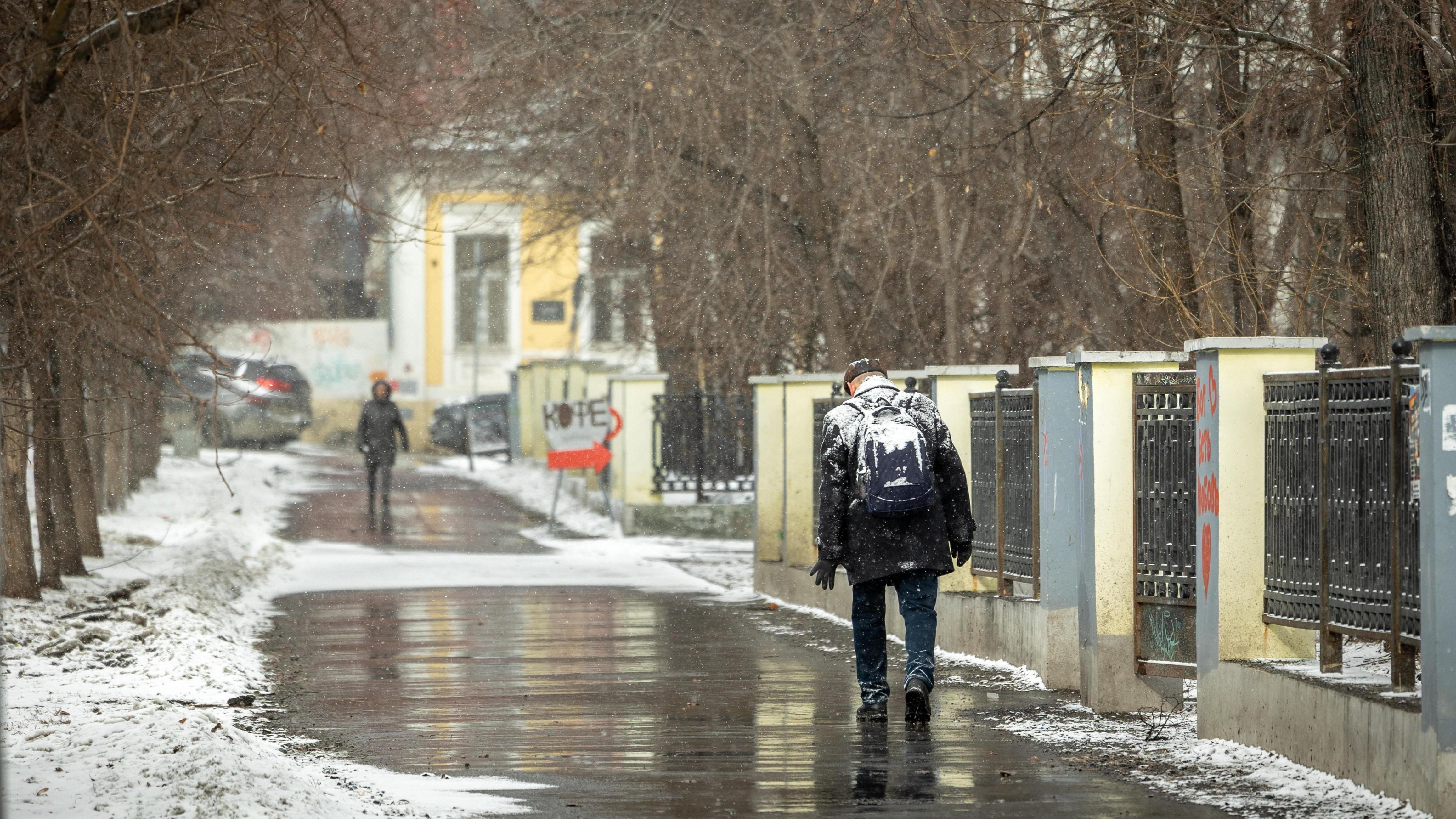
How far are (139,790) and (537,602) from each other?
8.34 metres

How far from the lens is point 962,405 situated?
12.0m

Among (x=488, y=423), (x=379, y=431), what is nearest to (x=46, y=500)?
(x=379, y=431)

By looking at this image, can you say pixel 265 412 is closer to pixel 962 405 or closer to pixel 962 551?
pixel 962 405

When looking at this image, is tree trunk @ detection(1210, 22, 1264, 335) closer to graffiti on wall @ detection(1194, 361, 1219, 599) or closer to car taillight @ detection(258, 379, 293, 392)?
graffiti on wall @ detection(1194, 361, 1219, 599)

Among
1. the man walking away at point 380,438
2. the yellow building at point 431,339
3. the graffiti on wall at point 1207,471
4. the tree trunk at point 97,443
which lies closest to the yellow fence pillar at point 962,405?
the graffiti on wall at point 1207,471

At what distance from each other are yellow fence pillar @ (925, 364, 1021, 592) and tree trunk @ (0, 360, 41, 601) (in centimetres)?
560

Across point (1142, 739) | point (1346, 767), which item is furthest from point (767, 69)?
point (1346, 767)

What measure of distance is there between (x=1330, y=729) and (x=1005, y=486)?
4.35m

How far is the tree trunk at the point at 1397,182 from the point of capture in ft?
31.9

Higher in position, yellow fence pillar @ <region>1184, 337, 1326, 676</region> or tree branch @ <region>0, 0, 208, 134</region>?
tree branch @ <region>0, 0, 208, 134</region>

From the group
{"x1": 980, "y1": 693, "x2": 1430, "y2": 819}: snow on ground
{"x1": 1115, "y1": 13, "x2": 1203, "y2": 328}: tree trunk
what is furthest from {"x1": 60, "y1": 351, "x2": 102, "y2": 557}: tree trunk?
{"x1": 1115, "y1": 13, "x2": 1203, "y2": 328}: tree trunk

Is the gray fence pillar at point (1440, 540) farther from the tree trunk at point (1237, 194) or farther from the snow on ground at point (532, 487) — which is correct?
the snow on ground at point (532, 487)

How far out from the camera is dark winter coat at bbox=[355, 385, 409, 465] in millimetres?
23312

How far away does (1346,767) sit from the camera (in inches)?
270
